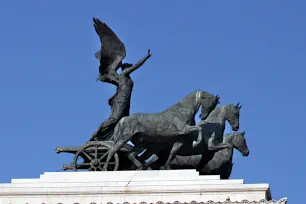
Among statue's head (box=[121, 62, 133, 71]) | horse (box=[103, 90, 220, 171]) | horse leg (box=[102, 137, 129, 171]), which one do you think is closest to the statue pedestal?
horse leg (box=[102, 137, 129, 171])

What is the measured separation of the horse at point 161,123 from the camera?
5700 centimetres

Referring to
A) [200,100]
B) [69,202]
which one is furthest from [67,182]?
[200,100]

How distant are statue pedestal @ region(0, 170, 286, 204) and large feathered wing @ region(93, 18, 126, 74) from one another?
5954 mm

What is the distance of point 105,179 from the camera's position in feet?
185

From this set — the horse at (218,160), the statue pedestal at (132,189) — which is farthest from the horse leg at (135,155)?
the horse at (218,160)

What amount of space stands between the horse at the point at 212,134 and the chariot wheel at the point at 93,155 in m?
2.64

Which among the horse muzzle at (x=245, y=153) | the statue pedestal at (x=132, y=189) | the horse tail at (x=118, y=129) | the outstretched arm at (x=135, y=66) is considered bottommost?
the statue pedestal at (x=132, y=189)

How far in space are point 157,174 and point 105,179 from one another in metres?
1.95

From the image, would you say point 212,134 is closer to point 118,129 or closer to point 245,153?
point 245,153

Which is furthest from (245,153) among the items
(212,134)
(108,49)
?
(108,49)

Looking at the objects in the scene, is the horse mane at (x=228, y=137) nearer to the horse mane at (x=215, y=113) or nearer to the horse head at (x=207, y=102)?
the horse mane at (x=215, y=113)

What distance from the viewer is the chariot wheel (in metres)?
58.3

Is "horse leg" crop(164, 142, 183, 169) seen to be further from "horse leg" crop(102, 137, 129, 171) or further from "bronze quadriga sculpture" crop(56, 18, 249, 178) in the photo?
"horse leg" crop(102, 137, 129, 171)

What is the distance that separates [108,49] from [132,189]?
7.92 metres
